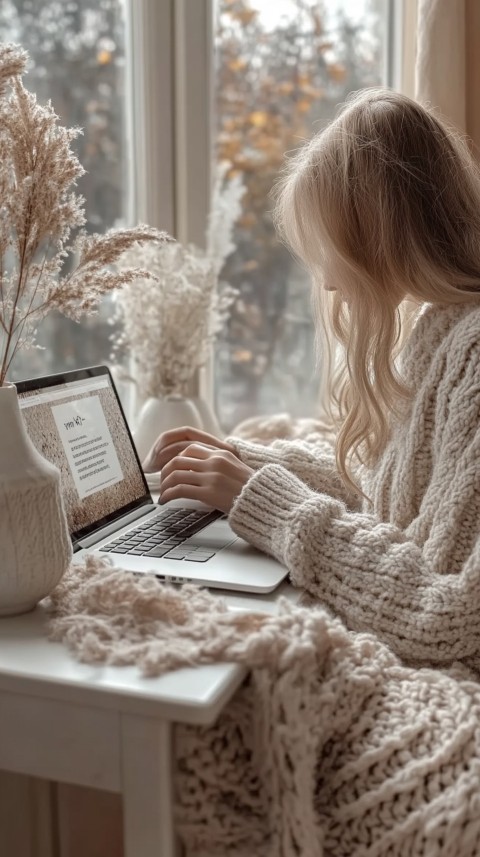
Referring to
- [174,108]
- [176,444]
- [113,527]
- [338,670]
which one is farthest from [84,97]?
[338,670]

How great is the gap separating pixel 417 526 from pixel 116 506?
433 millimetres

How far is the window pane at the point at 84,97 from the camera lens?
172cm

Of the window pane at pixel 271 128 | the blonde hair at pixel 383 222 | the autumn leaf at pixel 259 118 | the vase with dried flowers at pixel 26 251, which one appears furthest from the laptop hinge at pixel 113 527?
the autumn leaf at pixel 259 118

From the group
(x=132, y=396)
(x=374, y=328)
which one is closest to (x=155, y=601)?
(x=374, y=328)

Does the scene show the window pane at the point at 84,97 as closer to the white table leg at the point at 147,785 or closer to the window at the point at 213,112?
the window at the point at 213,112

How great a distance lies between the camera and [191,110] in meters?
1.92

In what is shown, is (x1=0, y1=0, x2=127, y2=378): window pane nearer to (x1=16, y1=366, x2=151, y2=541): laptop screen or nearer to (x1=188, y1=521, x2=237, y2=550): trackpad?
(x1=16, y1=366, x2=151, y2=541): laptop screen

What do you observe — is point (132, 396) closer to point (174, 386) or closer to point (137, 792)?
point (174, 386)

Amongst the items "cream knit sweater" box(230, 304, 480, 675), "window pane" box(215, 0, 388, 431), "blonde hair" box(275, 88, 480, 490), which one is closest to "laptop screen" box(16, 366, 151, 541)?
"cream knit sweater" box(230, 304, 480, 675)

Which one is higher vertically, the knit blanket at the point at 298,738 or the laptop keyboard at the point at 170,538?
the laptop keyboard at the point at 170,538

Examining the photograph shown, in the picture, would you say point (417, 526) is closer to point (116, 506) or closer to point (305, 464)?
point (305, 464)

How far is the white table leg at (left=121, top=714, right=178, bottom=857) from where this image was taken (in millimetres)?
738

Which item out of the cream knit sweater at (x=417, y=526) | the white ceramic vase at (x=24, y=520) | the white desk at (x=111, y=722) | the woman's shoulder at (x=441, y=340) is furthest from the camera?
the woman's shoulder at (x=441, y=340)

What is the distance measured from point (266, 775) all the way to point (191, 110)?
4.94 ft
